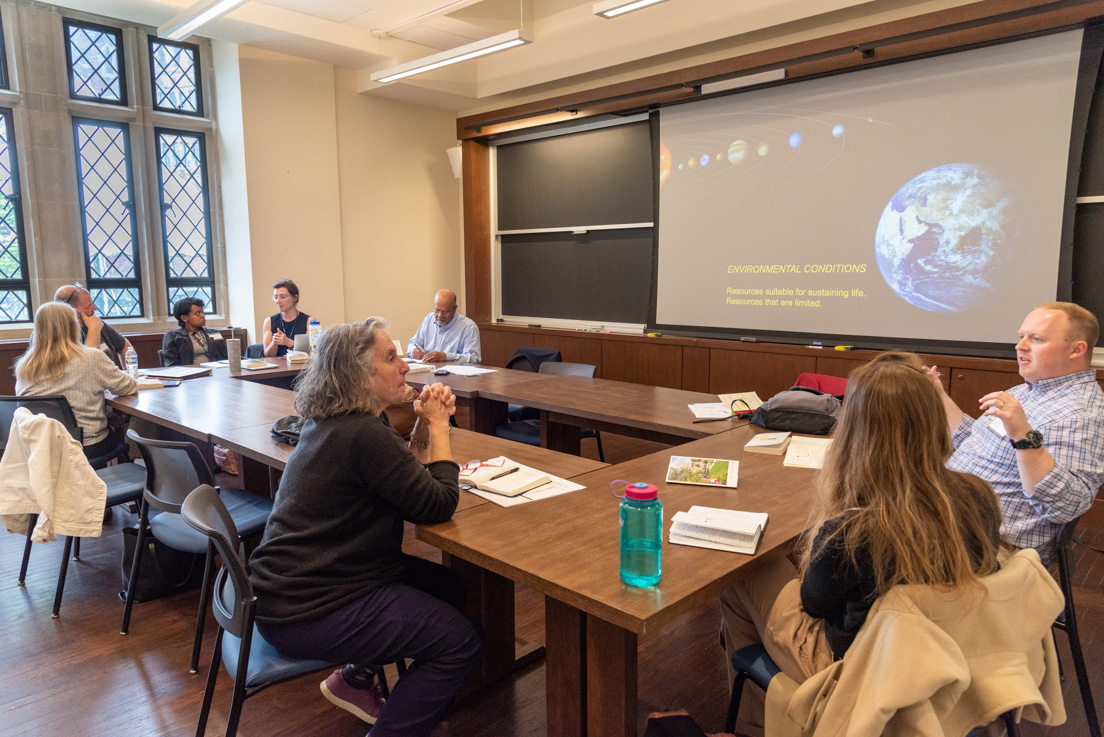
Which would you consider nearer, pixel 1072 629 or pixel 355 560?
pixel 355 560

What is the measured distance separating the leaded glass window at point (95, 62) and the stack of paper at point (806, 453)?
6236mm

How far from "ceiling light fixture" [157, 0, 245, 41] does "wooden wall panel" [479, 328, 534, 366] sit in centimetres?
341

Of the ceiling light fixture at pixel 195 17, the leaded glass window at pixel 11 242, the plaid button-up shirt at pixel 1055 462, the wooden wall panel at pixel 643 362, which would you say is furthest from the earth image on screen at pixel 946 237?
the leaded glass window at pixel 11 242

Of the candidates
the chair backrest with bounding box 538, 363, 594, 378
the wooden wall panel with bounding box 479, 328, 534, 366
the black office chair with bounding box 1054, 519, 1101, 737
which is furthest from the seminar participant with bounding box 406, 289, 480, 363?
the black office chair with bounding box 1054, 519, 1101, 737

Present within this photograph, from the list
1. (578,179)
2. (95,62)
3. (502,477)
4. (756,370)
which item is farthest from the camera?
(578,179)

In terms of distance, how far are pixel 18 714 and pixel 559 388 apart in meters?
2.67

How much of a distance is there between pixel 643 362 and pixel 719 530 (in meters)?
4.20

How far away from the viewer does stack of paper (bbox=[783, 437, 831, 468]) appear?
2408mm

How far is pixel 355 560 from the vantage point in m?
1.76

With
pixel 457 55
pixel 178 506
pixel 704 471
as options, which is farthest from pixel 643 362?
pixel 178 506

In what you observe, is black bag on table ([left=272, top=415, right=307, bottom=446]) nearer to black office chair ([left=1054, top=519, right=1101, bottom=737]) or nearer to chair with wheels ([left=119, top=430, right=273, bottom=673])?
chair with wheels ([left=119, top=430, right=273, bottom=673])

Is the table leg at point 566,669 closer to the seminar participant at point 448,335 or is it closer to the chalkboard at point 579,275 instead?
the seminar participant at point 448,335

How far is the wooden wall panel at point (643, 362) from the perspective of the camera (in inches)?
222

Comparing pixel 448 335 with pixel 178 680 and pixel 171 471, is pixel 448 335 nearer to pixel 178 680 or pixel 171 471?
pixel 171 471
